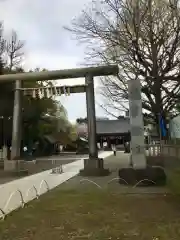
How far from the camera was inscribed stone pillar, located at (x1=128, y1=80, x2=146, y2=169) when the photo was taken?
1535 centimetres

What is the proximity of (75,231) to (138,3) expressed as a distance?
14784mm

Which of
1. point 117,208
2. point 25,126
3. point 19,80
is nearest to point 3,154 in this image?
point 25,126

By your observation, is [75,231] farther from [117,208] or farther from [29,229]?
[117,208]

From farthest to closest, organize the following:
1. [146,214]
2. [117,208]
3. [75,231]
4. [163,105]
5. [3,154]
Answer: [3,154], [163,105], [117,208], [146,214], [75,231]

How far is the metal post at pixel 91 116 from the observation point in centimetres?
2125


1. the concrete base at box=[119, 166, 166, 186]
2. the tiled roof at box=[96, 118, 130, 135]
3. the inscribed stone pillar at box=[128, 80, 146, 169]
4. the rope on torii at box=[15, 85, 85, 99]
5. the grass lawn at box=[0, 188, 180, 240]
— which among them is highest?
the tiled roof at box=[96, 118, 130, 135]

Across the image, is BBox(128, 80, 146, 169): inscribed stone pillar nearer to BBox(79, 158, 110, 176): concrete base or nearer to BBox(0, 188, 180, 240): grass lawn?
BBox(0, 188, 180, 240): grass lawn

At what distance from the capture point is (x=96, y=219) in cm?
824

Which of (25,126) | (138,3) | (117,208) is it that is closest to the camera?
(117,208)

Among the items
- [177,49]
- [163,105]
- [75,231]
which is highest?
[177,49]

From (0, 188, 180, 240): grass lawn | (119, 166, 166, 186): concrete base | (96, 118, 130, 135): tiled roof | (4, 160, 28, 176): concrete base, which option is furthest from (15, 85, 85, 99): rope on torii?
(96, 118, 130, 135): tiled roof

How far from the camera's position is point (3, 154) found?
3966 cm

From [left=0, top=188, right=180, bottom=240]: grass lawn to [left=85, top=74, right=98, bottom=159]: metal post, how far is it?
9.48 meters

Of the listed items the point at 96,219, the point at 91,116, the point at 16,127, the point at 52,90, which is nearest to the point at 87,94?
the point at 91,116
